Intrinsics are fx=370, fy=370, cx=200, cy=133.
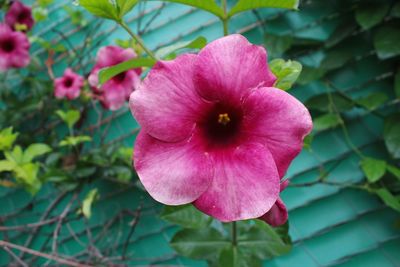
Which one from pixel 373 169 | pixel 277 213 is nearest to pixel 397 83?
pixel 373 169

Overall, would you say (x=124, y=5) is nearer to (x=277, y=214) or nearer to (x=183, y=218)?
(x=277, y=214)

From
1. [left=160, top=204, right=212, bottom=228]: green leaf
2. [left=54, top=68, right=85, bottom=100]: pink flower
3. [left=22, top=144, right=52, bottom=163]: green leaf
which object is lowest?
[left=160, top=204, right=212, bottom=228]: green leaf

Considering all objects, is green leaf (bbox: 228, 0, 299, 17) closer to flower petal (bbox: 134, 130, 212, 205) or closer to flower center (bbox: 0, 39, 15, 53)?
flower petal (bbox: 134, 130, 212, 205)

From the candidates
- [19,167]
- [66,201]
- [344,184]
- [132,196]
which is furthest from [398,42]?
[66,201]

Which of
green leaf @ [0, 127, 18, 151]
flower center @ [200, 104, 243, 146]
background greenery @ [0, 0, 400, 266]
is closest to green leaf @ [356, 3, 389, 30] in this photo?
background greenery @ [0, 0, 400, 266]

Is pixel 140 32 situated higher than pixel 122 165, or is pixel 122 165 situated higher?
pixel 140 32

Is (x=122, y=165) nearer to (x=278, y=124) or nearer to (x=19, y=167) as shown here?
(x=19, y=167)
